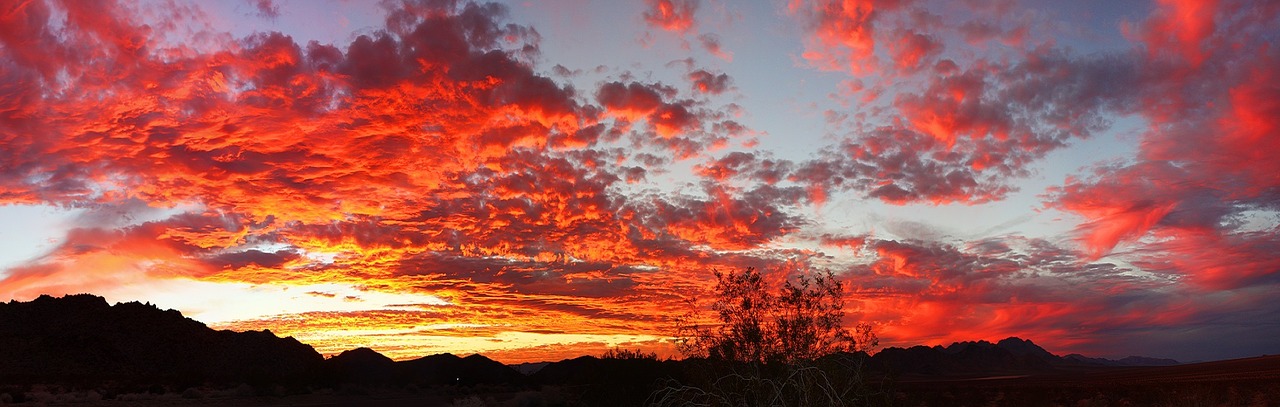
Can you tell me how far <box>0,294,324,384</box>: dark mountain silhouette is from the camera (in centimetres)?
7981

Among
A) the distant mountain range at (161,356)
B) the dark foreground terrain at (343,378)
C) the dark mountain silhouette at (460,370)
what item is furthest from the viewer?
the dark mountain silhouette at (460,370)

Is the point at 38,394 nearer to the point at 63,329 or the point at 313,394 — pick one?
the point at 313,394

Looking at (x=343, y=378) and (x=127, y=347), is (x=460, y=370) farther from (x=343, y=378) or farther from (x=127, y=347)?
(x=127, y=347)

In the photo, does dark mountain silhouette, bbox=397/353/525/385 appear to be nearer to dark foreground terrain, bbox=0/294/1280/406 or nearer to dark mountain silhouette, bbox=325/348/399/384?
dark foreground terrain, bbox=0/294/1280/406

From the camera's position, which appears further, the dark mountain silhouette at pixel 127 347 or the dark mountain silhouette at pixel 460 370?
the dark mountain silhouette at pixel 460 370

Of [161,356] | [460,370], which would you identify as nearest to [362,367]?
[460,370]

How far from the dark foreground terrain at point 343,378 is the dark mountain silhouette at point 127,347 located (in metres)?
0.18

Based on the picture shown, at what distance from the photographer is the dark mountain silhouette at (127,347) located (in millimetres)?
79812

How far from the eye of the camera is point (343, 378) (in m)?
78.5

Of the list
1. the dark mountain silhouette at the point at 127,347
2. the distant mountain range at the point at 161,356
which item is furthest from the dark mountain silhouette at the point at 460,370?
the dark mountain silhouette at the point at 127,347

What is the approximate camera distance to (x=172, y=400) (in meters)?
52.4

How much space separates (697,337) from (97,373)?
82.4 meters

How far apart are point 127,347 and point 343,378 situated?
99.6 ft

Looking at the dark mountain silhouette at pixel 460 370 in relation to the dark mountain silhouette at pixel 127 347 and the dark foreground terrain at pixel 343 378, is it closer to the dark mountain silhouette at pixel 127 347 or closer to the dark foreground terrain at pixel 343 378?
the dark foreground terrain at pixel 343 378
